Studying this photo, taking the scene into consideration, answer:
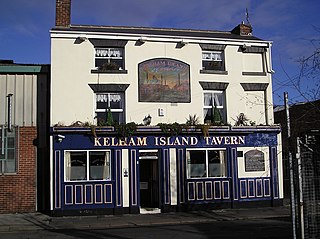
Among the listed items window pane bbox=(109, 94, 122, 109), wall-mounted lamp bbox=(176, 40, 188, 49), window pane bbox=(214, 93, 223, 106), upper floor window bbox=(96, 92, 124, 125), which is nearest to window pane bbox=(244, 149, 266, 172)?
window pane bbox=(214, 93, 223, 106)

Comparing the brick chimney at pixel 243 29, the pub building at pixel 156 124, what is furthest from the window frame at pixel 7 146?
the brick chimney at pixel 243 29

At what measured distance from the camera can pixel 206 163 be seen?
18062mm

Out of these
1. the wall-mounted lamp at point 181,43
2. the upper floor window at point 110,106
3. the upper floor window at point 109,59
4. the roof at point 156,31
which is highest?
the roof at point 156,31

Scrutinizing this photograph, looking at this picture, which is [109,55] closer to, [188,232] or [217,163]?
[217,163]

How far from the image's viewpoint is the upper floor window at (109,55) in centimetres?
1781

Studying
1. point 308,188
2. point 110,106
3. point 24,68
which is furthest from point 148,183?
point 308,188

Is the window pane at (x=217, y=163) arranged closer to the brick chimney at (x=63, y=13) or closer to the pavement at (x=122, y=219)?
the pavement at (x=122, y=219)

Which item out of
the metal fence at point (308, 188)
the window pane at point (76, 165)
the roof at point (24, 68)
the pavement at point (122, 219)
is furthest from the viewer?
the roof at point (24, 68)

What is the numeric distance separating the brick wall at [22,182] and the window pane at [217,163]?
311 inches

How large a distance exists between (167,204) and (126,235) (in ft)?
18.1

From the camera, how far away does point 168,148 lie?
57.6 feet

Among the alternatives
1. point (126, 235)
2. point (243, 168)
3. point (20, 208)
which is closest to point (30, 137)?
point (20, 208)

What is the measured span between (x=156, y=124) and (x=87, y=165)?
3512mm

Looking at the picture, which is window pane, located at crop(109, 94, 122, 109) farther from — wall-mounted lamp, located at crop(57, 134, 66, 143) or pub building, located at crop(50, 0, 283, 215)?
wall-mounted lamp, located at crop(57, 134, 66, 143)
